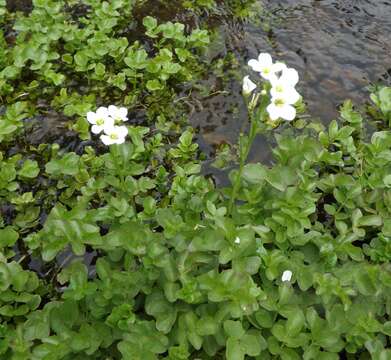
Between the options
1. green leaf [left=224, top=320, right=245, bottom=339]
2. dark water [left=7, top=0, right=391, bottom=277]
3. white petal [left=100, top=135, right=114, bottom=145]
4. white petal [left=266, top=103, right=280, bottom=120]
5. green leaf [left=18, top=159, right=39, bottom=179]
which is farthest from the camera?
dark water [left=7, top=0, right=391, bottom=277]

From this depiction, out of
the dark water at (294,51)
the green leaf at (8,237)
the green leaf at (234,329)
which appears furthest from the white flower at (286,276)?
the green leaf at (8,237)

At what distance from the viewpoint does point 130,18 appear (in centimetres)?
416

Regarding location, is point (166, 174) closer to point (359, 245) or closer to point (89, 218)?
point (89, 218)

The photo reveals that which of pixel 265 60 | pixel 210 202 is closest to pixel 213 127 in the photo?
pixel 210 202

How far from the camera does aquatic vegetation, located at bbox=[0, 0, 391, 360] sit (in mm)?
2270

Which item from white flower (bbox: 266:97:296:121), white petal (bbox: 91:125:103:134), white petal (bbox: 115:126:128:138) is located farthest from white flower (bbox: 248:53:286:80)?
white petal (bbox: 91:125:103:134)

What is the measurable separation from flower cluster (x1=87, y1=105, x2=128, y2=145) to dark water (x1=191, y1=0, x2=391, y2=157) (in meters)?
1.02

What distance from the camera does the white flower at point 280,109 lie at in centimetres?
206

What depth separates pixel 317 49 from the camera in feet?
13.0

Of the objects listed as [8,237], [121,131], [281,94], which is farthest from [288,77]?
[8,237]

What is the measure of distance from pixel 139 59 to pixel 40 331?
1.95 meters

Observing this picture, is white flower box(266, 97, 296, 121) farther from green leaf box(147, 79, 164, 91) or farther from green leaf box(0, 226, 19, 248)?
green leaf box(147, 79, 164, 91)

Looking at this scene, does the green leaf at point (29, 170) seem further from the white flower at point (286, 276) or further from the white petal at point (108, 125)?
the white flower at point (286, 276)

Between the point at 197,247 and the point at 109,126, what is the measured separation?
2.12 ft
